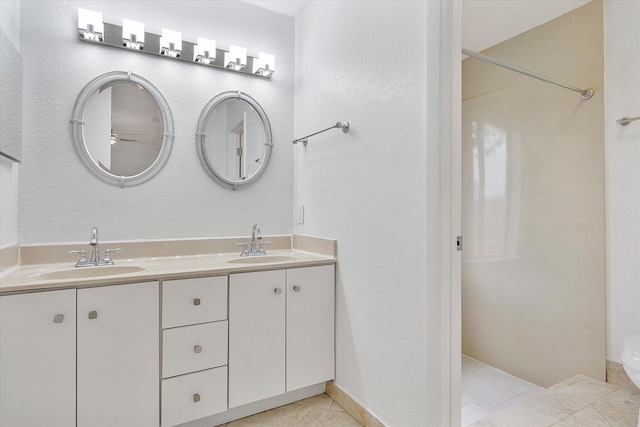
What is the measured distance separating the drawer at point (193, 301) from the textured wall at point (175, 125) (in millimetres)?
577

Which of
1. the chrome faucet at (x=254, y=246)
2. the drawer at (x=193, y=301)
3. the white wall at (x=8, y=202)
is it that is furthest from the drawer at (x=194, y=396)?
the white wall at (x=8, y=202)

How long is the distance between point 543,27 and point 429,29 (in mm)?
1427

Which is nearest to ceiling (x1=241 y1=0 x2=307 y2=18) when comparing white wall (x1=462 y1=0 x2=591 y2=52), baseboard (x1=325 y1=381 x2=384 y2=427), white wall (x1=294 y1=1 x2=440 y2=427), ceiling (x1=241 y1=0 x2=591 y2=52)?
ceiling (x1=241 y1=0 x2=591 y2=52)

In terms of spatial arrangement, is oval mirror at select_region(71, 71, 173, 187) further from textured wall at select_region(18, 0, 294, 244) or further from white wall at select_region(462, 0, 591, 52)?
white wall at select_region(462, 0, 591, 52)

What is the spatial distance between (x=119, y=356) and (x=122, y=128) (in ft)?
4.02

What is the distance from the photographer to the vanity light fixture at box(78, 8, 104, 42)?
1785 millimetres

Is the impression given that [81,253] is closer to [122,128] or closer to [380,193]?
[122,128]

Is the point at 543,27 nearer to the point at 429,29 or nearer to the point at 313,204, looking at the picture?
the point at 429,29

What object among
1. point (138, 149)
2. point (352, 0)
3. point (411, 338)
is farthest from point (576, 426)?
point (138, 149)

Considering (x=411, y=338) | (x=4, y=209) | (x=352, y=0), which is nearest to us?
(x=411, y=338)

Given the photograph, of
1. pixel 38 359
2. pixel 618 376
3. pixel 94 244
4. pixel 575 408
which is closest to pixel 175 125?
pixel 94 244

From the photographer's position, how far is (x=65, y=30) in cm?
182

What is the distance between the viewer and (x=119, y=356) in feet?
4.79

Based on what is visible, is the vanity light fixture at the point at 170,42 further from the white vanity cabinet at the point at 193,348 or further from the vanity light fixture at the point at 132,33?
the white vanity cabinet at the point at 193,348
